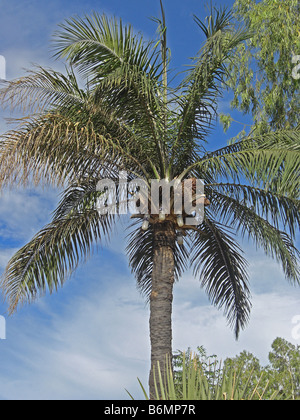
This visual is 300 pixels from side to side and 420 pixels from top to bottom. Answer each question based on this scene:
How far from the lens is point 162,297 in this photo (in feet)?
29.9

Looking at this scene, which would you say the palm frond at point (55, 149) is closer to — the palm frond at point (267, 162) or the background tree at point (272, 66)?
the palm frond at point (267, 162)

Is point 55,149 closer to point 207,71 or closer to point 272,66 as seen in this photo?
→ point 207,71

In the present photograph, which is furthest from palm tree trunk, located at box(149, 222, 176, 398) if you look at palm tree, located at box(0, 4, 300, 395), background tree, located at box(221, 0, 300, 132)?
background tree, located at box(221, 0, 300, 132)

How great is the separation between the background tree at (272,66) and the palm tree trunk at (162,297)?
285 inches

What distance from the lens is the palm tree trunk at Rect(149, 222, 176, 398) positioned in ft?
28.9

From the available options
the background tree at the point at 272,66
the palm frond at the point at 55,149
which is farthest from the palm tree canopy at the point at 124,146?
the background tree at the point at 272,66

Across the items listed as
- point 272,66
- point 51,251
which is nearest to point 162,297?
point 51,251

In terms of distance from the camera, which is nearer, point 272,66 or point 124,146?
point 124,146

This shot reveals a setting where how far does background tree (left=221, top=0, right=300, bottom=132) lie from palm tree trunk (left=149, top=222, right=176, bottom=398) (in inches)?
285

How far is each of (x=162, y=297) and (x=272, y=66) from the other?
10.2m

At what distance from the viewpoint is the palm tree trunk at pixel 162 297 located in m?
8.80

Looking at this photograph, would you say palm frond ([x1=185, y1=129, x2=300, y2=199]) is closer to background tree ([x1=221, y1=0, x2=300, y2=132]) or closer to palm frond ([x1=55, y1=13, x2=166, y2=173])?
palm frond ([x1=55, y1=13, x2=166, y2=173])
